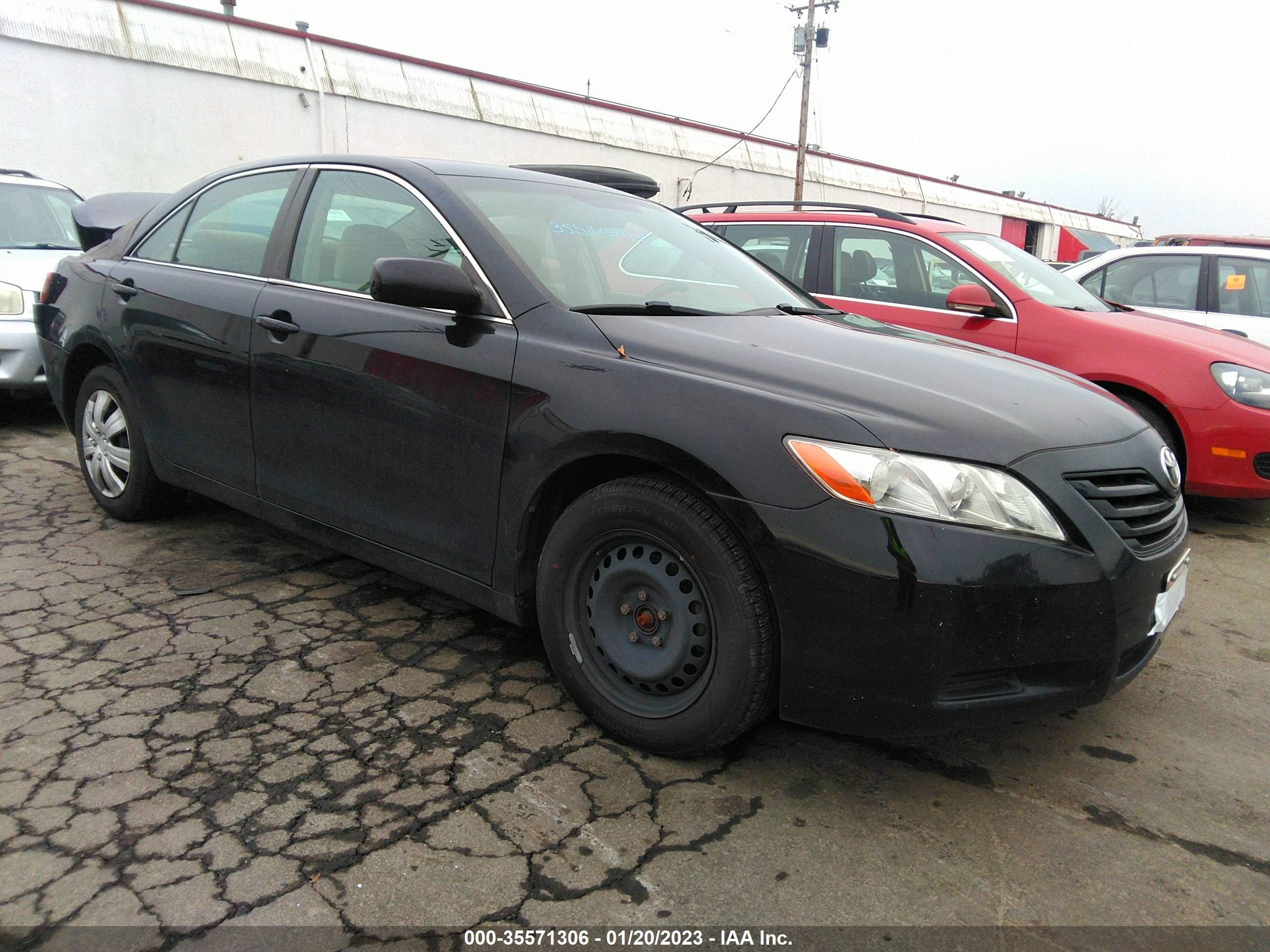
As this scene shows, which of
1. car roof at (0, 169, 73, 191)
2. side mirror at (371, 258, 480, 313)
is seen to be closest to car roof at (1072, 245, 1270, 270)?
side mirror at (371, 258, 480, 313)

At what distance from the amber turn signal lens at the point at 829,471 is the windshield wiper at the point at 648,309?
830 millimetres

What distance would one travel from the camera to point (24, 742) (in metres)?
2.46

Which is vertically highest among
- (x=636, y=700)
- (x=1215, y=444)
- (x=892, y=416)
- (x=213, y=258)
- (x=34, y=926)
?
(x=213, y=258)

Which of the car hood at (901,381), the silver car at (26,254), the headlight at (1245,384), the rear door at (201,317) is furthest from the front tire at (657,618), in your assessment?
the silver car at (26,254)

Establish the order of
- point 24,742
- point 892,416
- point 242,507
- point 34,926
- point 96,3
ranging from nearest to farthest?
point 34,926 < point 892,416 < point 24,742 < point 242,507 < point 96,3

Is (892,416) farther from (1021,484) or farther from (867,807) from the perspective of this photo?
(867,807)

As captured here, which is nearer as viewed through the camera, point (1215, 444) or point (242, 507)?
point (242, 507)

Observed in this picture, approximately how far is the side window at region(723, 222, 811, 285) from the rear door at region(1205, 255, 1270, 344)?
3.25 metres

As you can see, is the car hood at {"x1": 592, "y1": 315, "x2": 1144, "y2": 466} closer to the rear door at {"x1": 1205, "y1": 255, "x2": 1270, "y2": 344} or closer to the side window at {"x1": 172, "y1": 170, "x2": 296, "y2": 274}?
the side window at {"x1": 172, "y1": 170, "x2": 296, "y2": 274}

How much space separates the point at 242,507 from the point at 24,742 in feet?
4.14

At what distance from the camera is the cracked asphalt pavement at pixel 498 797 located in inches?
76.7

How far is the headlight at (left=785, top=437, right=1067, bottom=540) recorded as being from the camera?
82.5 inches

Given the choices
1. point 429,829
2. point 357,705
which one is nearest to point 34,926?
point 429,829

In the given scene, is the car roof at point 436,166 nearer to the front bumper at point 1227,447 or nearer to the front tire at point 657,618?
the front tire at point 657,618
